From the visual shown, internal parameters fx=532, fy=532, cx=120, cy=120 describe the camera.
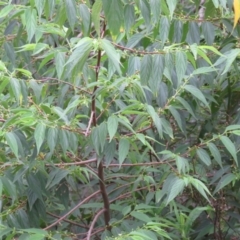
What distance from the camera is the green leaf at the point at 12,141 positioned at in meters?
1.48

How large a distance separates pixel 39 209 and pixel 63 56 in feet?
1.74

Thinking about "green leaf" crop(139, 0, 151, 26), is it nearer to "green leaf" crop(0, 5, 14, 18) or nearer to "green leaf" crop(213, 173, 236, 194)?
"green leaf" crop(0, 5, 14, 18)

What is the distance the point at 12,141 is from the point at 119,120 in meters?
0.31

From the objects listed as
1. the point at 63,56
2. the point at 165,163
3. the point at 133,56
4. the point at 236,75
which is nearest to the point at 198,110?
the point at 236,75

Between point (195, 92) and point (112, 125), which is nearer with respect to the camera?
point (112, 125)

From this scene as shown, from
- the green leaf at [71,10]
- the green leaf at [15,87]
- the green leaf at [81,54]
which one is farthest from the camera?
the green leaf at [15,87]

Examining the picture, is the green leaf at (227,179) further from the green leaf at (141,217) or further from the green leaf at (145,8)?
the green leaf at (145,8)

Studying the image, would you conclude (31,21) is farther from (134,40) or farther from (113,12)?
(113,12)

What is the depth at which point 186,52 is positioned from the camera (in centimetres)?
151

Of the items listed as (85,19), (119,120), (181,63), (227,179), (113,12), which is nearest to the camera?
(113,12)

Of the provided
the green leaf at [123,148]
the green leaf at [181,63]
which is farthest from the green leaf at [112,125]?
the green leaf at [181,63]

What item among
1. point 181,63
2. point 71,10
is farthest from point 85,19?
point 181,63

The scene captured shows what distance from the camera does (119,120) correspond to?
5.14 feet

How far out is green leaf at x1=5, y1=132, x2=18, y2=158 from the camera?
1.48 m
